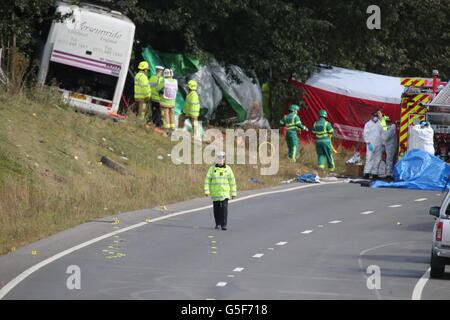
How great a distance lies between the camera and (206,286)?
566 inches

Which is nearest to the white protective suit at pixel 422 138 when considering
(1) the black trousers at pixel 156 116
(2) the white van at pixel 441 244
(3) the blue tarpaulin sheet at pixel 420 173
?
(3) the blue tarpaulin sheet at pixel 420 173

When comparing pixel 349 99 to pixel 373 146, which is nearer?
pixel 373 146

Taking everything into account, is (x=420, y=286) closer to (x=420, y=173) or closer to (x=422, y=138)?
(x=420, y=173)

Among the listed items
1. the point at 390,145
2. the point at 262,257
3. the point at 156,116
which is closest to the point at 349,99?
the point at 156,116

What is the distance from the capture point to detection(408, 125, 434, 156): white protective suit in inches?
1126

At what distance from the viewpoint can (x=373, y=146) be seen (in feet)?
100

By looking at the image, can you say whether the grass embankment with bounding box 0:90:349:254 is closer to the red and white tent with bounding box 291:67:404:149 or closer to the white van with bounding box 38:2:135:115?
the white van with bounding box 38:2:135:115

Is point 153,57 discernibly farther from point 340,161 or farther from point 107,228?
point 107,228

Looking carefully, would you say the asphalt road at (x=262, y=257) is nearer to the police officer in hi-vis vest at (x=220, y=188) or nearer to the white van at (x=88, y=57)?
the police officer in hi-vis vest at (x=220, y=188)

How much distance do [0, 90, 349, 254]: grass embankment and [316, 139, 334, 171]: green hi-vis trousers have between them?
1.13ft

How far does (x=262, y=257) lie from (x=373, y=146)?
14.0m

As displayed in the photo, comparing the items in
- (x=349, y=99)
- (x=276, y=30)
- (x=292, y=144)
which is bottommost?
(x=292, y=144)

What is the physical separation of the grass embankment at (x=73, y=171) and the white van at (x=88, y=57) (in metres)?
0.85

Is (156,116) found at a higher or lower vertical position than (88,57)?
lower
